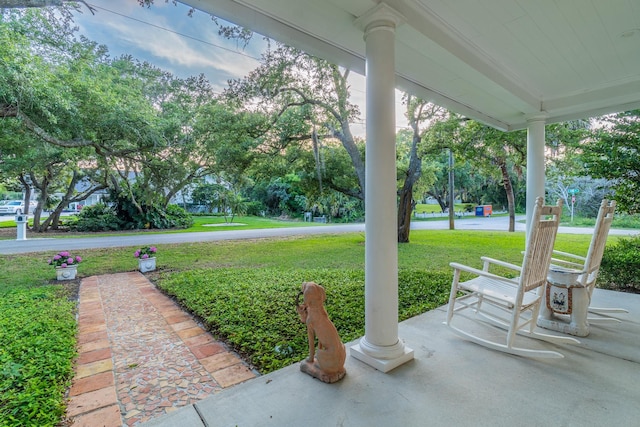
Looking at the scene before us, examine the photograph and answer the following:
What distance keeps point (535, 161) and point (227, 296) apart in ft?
13.4

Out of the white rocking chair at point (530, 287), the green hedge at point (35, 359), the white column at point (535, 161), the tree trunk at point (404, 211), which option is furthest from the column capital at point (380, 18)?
the tree trunk at point (404, 211)

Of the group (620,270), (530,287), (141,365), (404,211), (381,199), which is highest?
(381,199)

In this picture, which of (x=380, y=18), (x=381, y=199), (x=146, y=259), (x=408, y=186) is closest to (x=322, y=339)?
(x=381, y=199)

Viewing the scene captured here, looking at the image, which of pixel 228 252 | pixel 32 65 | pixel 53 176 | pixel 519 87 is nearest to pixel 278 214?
pixel 53 176

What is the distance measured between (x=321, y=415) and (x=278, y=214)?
23725mm

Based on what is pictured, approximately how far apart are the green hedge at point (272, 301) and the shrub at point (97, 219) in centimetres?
1021

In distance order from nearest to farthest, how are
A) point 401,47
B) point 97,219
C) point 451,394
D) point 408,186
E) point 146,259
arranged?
point 451,394
point 401,47
point 146,259
point 408,186
point 97,219

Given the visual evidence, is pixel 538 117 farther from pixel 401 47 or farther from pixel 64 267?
pixel 64 267

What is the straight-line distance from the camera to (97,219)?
1257 centimetres

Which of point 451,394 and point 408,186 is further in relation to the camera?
point 408,186

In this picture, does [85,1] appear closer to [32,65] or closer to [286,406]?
[32,65]

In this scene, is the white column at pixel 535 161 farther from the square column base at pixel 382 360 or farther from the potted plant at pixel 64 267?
the potted plant at pixel 64 267

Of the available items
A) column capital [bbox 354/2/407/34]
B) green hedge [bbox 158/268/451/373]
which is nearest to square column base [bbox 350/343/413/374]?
green hedge [bbox 158/268/451/373]

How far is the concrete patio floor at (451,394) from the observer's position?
1.42m
